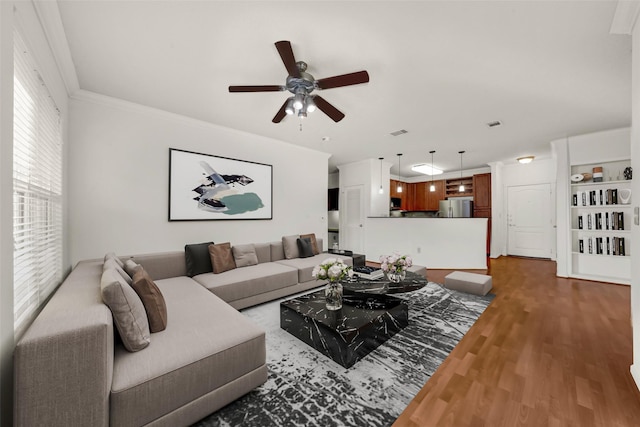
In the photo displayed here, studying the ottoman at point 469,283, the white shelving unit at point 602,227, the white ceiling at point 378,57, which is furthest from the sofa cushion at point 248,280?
the white shelving unit at point 602,227

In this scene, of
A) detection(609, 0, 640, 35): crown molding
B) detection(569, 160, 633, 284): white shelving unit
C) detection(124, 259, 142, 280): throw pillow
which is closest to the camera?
detection(609, 0, 640, 35): crown molding

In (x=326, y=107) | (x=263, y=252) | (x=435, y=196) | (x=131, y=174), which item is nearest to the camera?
(x=326, y=107)

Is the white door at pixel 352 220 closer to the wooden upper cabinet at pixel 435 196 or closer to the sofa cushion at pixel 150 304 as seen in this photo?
the wooden upper cabinet at pixel 435 196

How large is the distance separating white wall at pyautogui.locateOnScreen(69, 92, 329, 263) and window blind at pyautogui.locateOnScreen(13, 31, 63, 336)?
0.66 meters

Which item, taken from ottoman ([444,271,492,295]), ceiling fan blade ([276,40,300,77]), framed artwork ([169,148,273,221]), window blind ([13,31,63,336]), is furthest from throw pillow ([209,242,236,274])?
ottoman ([444,271,492,295])

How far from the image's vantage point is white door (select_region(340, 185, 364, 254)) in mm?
6672

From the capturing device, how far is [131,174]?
3232 millimetres

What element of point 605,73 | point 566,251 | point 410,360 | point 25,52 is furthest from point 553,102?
point 25,52

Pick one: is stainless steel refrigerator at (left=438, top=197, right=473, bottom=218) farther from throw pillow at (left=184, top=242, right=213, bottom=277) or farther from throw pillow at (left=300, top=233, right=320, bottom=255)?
throw pillow at (left=184, top=242, right=213, bottom=277)

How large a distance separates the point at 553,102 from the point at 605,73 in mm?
662

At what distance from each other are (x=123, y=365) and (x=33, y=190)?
1.43 metres

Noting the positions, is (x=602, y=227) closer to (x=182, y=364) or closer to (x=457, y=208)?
(x=457, y=208)

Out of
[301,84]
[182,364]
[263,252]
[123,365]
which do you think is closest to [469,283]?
[263,252]

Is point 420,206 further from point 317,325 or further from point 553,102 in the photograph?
point 317,325
